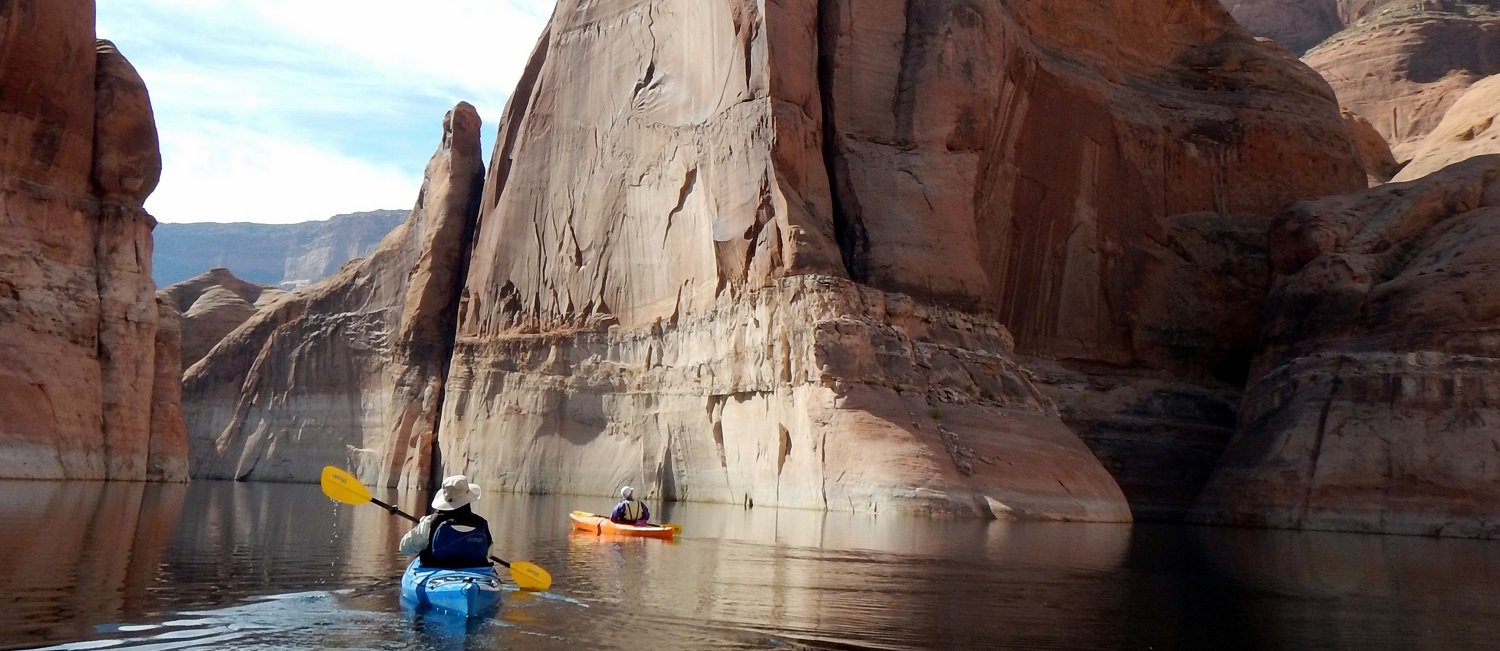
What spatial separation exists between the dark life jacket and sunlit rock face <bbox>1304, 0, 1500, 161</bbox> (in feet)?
225

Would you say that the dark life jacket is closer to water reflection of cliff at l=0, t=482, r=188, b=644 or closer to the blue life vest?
the blue life vest

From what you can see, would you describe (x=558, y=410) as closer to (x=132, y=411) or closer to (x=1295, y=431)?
(x=132, y=411)

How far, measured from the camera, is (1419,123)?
74.6 metres

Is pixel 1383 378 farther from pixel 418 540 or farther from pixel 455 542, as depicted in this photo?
pixel 418 540

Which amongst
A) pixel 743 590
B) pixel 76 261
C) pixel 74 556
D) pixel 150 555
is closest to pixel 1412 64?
pixel 76 261

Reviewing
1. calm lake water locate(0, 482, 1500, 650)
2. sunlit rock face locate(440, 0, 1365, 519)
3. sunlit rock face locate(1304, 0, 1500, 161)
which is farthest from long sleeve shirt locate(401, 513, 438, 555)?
sunlit rock face locate(1304, 0, 1500, 161)

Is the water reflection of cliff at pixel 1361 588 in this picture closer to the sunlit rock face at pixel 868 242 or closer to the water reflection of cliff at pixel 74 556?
the sunlit rock face at pixel 868 242

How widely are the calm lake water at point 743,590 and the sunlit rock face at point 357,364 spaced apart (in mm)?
34180

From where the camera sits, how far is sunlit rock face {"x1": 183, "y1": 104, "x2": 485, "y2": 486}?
63.2 m

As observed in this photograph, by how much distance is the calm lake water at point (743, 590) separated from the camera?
41.2 ft

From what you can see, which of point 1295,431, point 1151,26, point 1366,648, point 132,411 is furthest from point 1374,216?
point 132,411

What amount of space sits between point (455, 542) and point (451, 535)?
0.08 m

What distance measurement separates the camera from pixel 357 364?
67.0 m

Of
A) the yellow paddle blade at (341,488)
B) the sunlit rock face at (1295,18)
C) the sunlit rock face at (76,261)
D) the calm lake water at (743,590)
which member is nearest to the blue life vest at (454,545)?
the calm lake water at (743,590)
